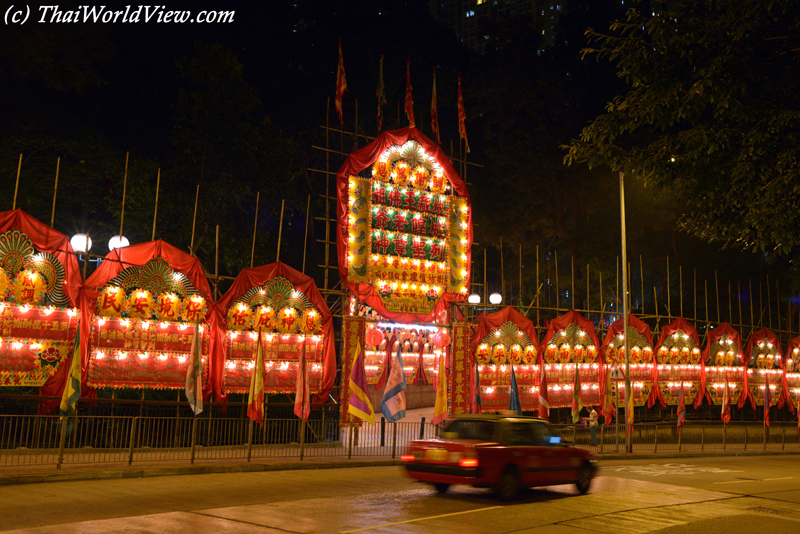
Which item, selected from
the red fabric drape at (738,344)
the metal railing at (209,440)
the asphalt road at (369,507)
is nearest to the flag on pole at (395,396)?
the metal railing at (209,440)

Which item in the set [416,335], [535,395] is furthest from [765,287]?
[416,335]

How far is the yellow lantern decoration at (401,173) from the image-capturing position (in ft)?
84.4

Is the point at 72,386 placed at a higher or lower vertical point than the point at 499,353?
lower

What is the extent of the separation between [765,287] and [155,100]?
3954 cm

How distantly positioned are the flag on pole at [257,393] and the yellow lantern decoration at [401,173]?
8.79 m

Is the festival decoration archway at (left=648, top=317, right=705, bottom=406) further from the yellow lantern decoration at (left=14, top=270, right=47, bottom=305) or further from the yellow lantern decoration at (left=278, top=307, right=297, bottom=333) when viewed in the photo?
the yellow lantern decoration at (left=14, top=270, right=47, bottom=305)

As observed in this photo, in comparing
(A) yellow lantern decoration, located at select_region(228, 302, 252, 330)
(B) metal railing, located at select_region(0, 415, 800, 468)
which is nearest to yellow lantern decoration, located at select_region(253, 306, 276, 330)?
(A) yellow lantern decoration, located at select_region(228, 302, 252, 330)

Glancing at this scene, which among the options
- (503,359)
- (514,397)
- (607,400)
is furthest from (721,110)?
(607,400)

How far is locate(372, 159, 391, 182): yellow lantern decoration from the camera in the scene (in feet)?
82.9

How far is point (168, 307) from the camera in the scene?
67.6 feet

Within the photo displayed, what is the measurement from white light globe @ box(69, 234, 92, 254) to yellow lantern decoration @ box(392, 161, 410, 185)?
10.6 meters

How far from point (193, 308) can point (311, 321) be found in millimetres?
3926

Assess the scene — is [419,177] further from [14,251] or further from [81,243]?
[14,251]

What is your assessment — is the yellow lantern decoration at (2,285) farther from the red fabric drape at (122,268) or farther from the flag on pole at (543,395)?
the flag on pole at (543,395)
